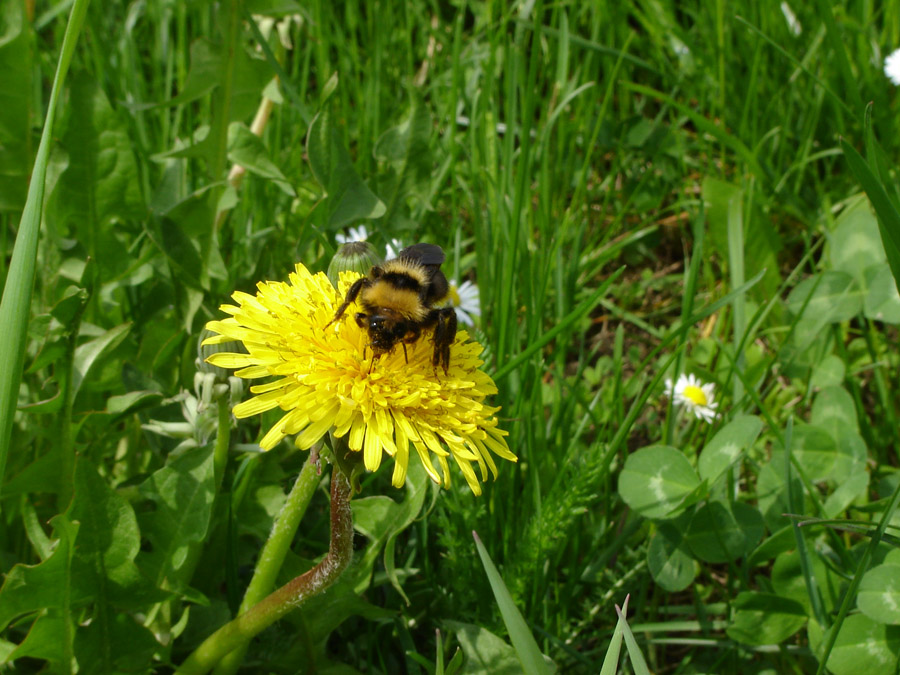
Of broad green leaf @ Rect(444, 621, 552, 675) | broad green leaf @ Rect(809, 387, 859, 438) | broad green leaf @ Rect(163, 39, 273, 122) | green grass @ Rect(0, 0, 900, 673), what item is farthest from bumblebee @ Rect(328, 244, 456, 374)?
broad green leaf @ Rect(809, 387, 859, 438)

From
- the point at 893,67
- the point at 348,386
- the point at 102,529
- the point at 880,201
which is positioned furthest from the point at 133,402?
the point at 893,67

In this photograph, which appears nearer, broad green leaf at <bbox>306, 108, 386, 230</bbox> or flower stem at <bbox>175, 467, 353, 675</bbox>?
flower stem at <bbox>175, 467, 353, 675</bbox>

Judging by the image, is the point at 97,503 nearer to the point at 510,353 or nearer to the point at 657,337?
the point at 510,353

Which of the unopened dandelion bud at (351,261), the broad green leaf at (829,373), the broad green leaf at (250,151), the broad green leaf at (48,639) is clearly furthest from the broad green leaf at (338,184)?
the broad green leaf at (829,373)

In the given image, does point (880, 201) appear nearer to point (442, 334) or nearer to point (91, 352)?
point (442, 334)

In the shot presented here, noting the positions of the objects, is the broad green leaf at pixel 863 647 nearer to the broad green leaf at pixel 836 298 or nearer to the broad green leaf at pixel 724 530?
the broad green leaf at pixel 724 530

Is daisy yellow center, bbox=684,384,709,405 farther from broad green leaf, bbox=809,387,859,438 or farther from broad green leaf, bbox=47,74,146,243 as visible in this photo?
broad green leaf, bbox=47,74,146,243

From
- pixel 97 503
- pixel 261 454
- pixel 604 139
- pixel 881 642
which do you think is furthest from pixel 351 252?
pixel 604 139

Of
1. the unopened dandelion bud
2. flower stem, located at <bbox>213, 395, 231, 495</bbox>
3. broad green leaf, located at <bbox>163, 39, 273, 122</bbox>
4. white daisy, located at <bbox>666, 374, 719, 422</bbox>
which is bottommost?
white daisy, located at <bbox>666, 374, 719, 422</bbox>
